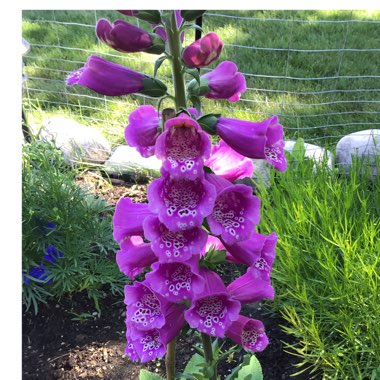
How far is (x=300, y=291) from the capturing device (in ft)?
6.41

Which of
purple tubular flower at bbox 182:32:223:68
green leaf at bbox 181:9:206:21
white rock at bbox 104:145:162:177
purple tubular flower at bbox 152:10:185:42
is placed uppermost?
green leaf at bbox 181:9:206:21

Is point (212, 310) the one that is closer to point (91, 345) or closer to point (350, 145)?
point (91, 345)

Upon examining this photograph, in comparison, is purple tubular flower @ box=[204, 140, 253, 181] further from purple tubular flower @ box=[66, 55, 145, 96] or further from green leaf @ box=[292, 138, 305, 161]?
green leaf @ box=[292, 138, 305, 161]

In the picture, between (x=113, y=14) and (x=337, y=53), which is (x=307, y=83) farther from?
(x=113, y=14)

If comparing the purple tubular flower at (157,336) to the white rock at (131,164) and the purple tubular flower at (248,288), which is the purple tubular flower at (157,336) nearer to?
the purple tubular flower at (248,288)

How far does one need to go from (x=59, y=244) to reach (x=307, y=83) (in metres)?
2.13

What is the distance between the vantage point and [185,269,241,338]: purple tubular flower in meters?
1.06

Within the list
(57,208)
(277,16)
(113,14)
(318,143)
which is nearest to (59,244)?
(57,208)

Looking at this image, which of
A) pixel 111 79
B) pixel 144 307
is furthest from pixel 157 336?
pixel 111 79

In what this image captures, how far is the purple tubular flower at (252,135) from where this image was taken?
1.02m

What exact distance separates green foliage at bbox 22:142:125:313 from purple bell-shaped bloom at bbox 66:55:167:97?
3.70 feet

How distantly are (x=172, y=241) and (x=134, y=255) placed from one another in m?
0.18

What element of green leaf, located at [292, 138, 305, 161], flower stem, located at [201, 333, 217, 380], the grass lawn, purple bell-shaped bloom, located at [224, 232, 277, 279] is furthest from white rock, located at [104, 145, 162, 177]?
purple bell-shaped bloom, located at [224, 232, 277, 279]

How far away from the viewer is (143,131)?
107 cm
